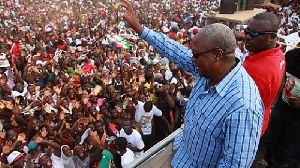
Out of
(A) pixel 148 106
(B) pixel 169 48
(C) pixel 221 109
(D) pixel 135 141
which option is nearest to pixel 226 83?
(C) pixel 221 109

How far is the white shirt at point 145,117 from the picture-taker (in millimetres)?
4742

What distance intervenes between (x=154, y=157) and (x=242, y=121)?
1.22 metres

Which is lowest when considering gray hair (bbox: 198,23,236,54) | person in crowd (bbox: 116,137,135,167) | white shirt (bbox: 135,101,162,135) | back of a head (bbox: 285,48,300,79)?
white shirt (bbox: 135,101,162,135)

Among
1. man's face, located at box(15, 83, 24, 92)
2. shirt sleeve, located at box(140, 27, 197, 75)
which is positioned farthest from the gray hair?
man's face, located at box(15, 83, 24, 92)

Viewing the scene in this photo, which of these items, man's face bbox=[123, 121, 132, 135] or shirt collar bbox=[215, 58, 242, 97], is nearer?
shirt collar bbox=[215, 58, 242, 97]

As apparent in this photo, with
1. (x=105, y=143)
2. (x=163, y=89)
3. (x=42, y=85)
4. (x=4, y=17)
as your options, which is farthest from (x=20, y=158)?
(x=4, y=17)

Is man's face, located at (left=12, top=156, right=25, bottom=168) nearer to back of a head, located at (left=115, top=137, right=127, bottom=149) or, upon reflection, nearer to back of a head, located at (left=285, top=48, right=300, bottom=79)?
back of a head, located at (left=115, top=137, right=127, bottom=149)

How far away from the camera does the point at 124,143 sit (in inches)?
151

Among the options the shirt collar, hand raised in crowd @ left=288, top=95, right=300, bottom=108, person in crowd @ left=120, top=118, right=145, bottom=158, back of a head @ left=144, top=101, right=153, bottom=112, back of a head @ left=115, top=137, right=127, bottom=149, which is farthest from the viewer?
back of a head @ left=144, top=101, right=153, bottom=112

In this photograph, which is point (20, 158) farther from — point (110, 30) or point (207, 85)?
point (110, 30)

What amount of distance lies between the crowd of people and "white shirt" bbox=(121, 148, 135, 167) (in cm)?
1

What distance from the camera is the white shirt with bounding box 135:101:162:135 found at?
15.6ft

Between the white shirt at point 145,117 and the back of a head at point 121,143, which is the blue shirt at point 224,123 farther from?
the white shirt at point 145,117

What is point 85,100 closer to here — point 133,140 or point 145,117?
point 145,117
